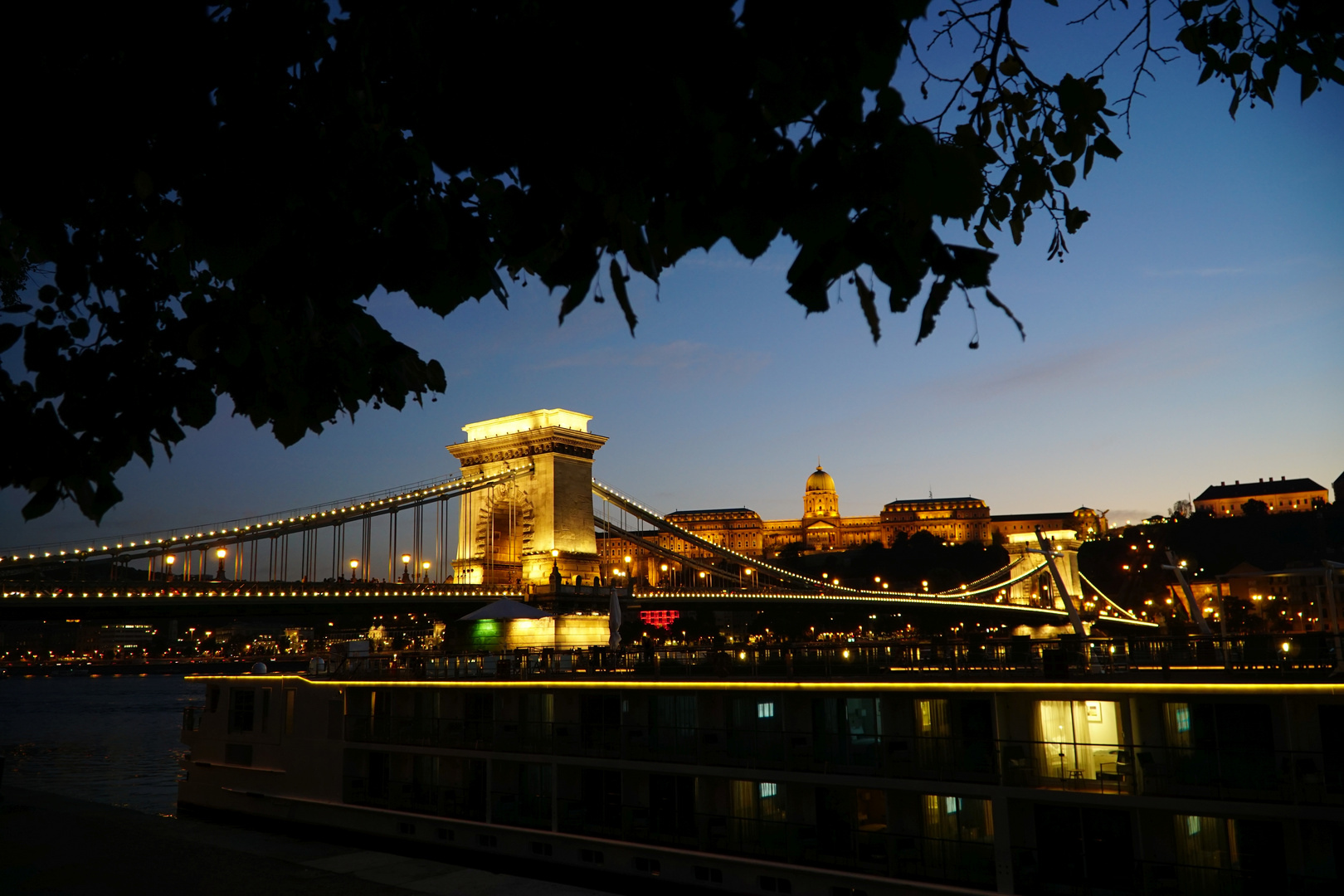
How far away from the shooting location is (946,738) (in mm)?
14977

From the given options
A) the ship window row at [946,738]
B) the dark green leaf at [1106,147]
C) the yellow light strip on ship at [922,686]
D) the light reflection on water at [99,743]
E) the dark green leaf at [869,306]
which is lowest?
the light reflection on water at [99,743]

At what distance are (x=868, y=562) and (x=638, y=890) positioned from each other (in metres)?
139

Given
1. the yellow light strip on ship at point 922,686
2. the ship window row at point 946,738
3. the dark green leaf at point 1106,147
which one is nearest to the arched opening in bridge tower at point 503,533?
the yellow light strip on ship at point 922,686

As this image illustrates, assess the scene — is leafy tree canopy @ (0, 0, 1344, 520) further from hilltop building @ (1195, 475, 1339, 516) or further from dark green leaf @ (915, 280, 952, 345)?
hilltop building @ (1195, 475, 1339, 516)

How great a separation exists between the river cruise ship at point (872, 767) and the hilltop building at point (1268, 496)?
166101mm

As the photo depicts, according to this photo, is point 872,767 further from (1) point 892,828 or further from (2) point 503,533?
(2) point 503,533

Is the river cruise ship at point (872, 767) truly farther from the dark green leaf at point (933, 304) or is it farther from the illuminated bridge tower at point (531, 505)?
the illuminated bridge tower at point (531, 505)

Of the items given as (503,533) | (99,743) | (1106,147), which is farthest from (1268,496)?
(1106,147)

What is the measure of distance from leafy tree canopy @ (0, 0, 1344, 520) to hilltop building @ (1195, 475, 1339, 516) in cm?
17964

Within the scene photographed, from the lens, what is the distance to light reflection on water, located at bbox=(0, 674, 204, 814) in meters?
34.4

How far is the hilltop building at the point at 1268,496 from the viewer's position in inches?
6481

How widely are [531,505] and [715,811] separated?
43.9m

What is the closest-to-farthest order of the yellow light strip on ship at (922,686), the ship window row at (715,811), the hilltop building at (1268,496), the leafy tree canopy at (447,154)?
the leafy tree canopy at (447,154) → the yellow light strip on ship at (922,686) → the ship window row at (715,811) → the hilltop building at (1268,496)

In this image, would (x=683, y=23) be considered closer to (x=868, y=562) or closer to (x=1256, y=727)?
(x=1256, y=727)
